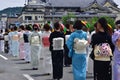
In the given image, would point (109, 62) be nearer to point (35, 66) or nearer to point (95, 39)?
point (95, 39)

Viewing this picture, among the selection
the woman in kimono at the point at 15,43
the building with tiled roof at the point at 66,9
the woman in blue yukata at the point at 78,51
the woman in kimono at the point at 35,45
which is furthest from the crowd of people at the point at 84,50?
the building with tiled roof at the point at 66,9

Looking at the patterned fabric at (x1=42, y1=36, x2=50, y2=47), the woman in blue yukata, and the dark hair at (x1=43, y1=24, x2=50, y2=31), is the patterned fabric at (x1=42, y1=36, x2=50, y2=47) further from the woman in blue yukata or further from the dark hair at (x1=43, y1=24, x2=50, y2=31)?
the woman in blue yukata

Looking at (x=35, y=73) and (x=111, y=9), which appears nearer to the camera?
(x=35, y=73)

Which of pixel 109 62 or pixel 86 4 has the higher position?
pixel 86 4

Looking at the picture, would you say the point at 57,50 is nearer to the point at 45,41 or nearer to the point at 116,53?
the point at 45,41

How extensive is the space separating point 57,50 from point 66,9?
16020 centimetres

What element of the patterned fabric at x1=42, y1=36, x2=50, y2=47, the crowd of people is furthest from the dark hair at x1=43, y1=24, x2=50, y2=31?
the patterned fabric at x1=42, y1=36, x2=50, y2=47

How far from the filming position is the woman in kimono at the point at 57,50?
14375 millimetres

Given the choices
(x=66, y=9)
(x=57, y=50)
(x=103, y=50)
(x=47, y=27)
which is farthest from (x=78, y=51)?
(x=66, y=9)

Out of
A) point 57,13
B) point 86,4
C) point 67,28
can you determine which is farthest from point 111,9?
point 67,28

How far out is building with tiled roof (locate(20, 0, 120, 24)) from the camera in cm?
15925

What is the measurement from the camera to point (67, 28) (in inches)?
764

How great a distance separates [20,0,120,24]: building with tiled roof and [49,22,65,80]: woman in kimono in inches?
5633

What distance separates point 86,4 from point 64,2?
822 cm
